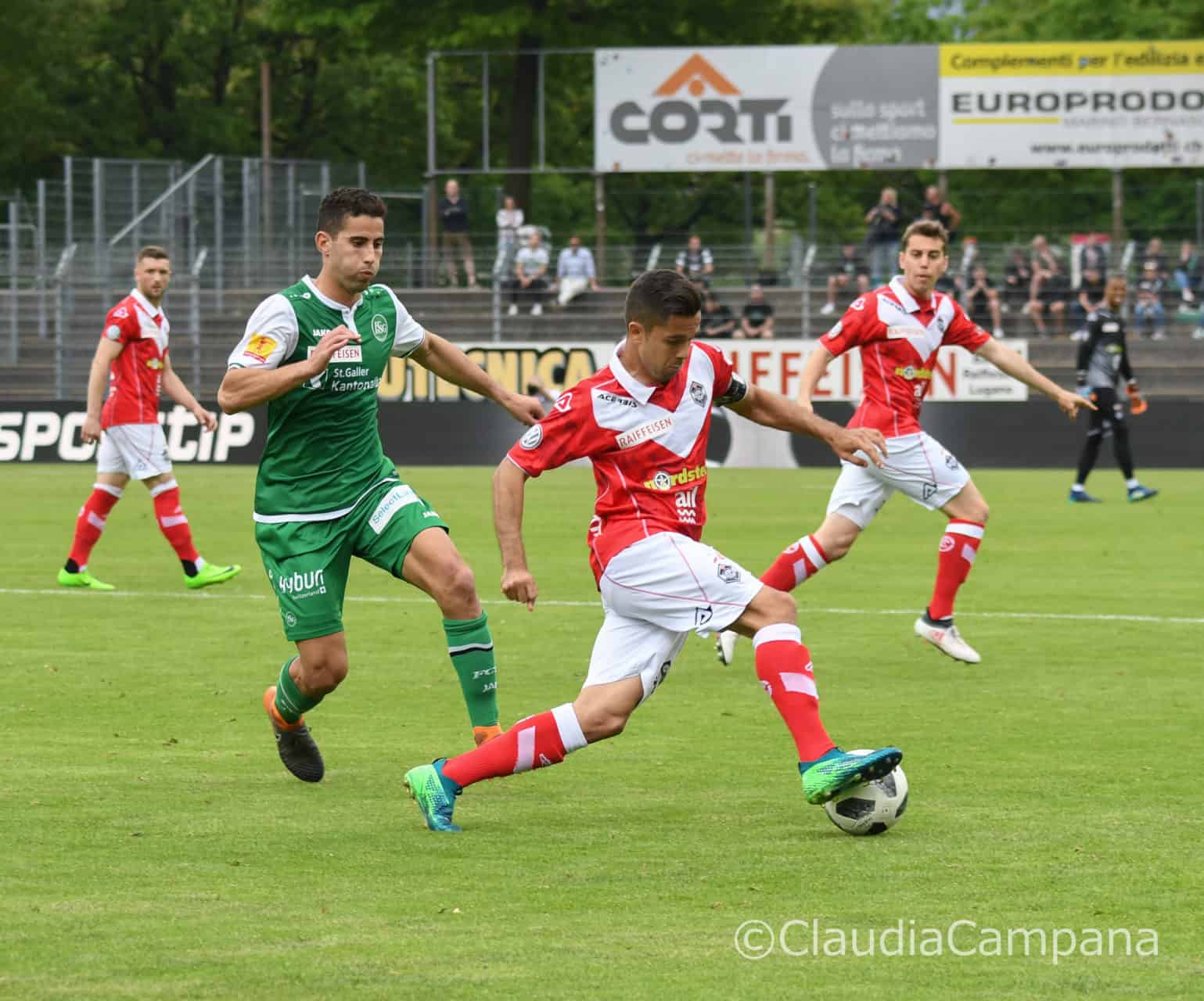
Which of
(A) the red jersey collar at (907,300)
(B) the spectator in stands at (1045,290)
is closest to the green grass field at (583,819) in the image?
(A) the red jersey collar at (907,300)

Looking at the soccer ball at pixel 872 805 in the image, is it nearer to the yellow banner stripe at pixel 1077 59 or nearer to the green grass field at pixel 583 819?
the green grass field at pixel 583 819

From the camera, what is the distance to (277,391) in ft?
22.5

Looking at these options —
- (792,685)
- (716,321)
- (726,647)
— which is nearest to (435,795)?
(792,685)

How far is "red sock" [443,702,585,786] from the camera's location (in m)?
6.47

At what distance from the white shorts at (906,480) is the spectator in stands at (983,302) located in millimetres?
19884

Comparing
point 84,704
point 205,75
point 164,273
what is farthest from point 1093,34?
point 84,704

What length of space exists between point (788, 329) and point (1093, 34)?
26370 millimetres

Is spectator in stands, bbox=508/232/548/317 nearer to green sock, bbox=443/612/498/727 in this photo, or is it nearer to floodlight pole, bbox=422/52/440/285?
floodlight pole, bbox=422/52/440/285

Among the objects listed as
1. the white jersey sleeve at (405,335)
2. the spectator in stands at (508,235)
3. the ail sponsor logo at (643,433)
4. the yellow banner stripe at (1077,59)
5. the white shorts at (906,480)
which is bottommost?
the white shorts at (906,480)

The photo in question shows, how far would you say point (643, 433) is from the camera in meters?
6.55

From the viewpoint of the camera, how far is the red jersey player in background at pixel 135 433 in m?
13.9

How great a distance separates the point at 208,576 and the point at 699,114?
2371 cm

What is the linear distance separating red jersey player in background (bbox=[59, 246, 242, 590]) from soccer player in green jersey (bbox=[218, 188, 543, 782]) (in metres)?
6.50

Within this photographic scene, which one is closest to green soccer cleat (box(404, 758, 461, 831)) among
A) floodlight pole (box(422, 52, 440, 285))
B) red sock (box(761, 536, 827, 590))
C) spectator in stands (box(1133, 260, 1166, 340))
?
red sock (box(761, 536, 827, 590))
